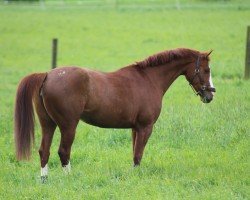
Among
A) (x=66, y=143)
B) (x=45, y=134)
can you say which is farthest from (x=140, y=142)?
(x=45, y=134)

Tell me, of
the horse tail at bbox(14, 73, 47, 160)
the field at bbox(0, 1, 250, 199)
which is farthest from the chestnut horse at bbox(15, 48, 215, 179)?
the field at bbox(0, 1, 250, 199)

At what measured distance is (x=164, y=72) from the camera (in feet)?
28.5

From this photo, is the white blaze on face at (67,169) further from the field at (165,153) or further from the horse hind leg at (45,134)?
the horse hind leg at (45,134)

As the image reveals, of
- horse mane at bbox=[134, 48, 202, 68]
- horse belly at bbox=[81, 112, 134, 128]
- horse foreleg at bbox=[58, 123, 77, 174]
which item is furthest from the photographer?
horse mane at bbox=[134, 48, 202, 68]

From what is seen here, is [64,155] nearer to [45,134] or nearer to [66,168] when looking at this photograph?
[66,168]

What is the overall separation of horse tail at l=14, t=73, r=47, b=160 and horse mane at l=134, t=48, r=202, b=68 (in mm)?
1666

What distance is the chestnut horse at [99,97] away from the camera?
7.64 m

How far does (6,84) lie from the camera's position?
19062 mm

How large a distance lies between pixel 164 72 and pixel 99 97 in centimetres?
129

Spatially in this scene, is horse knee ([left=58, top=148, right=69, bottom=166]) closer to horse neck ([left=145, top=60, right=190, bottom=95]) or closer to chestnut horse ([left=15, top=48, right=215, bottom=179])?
A: chestnut horse ([left=15, top=48, right=215, bottom=179])

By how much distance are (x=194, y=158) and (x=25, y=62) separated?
17.3m

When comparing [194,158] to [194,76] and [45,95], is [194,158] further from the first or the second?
[45,95]

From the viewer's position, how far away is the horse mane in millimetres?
8578

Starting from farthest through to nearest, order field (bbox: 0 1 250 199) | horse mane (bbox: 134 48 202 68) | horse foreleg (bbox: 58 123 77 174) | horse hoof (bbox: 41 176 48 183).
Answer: horse mane (bbox: 134 48 202 68) → horse foreleg (bbox: 58 123 77 174) → horse hoof (bbox: 41 176 48 183) → field (bbox: 0 1 250 199)
